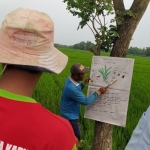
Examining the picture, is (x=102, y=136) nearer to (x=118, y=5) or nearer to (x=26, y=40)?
(x=118, y=5)

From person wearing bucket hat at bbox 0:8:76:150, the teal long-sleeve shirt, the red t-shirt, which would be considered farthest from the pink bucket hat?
the teal long-sleeve shirt

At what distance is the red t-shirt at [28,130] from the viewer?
3.71 ft

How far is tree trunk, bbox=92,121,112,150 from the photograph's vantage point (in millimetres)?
3574

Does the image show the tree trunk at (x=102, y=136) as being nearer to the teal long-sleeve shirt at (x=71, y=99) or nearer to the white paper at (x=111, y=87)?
the white paper at (x=111, y=87)

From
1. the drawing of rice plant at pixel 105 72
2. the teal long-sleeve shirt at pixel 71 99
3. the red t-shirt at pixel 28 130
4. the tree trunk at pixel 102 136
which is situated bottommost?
the tree trunk at pixel 102 136

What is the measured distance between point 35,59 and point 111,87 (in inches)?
85.4

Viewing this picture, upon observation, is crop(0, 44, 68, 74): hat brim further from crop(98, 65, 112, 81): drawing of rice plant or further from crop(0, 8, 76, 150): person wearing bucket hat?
crop(98, 65, 112, 81): drawing of rice plant

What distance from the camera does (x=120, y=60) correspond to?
3.28 m

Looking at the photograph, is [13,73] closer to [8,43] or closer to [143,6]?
[8,43]

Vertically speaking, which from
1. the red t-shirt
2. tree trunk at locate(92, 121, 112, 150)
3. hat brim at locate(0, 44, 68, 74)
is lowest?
tree trunk at locate(92, 121, 112, 150)

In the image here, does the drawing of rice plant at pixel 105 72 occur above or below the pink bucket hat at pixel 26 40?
below

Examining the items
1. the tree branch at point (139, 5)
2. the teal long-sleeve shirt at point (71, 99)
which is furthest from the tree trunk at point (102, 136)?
the tree branch at point (139, 5)

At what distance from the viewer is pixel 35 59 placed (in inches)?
48.0

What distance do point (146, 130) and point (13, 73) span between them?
1.59 feet
